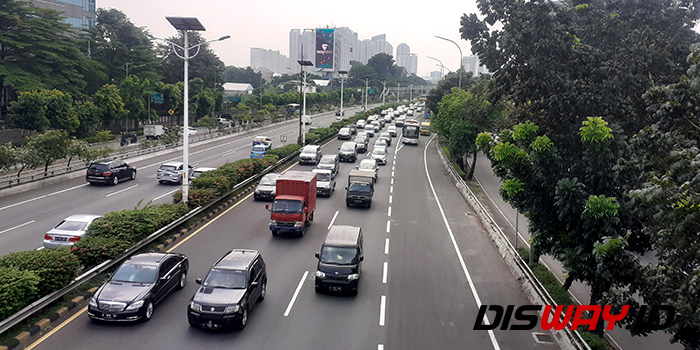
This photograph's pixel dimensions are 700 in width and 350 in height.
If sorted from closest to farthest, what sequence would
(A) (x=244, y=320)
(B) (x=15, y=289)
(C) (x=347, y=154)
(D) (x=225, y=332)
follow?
(B) (x=15, y=289) < (D) (x=225, y=332) < (A) (x=244, y=320) < (C) (x=347, y=154)

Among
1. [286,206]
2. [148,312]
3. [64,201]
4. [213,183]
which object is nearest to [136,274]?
[148,312]

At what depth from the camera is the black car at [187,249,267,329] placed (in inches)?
509

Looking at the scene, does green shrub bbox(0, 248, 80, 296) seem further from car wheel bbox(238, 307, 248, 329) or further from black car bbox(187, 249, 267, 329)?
car wheel bbox(238, 307, 248, 329)

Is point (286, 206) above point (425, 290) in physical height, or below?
above

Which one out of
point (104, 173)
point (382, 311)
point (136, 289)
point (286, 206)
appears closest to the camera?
point (136, 289)

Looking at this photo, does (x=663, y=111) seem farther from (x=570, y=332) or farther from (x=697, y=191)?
(x=570, y=332)

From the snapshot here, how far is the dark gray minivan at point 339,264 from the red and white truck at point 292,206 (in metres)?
4.75

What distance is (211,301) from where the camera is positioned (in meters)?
13.1

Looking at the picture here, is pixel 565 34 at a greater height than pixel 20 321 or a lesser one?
greater

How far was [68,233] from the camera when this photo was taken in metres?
18.1

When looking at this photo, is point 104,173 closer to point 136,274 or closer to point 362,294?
point 136,274

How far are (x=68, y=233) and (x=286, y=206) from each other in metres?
8.81

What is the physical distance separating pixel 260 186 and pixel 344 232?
1314 centimetres

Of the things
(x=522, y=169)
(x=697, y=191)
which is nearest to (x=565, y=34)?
(x=522, y=169)
